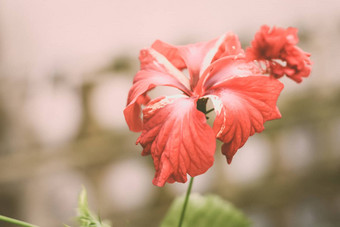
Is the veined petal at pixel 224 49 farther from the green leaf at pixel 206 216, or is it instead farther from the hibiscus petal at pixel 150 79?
the green leaf at pixel 206 216

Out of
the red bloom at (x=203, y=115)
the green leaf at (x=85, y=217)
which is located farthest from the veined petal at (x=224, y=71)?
the green leaf at (x=85, y=217)

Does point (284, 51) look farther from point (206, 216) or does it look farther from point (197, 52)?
point (206, 216)

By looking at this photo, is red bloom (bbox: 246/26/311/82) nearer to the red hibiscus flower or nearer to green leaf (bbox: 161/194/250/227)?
the red hibiscus flower

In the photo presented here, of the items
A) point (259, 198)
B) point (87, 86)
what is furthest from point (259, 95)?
point (259, 198)

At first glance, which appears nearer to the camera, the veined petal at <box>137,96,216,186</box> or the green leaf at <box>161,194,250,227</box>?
the veined petal at <box>137,96,216,186</box>

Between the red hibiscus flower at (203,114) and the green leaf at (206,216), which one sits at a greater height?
the red hibiscus flower at (203,114)

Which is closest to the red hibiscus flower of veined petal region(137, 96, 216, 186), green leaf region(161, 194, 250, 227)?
veined petal region(137, 96, 216, 186)

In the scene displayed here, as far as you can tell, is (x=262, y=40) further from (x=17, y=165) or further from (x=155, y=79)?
(x=17, y=165)
